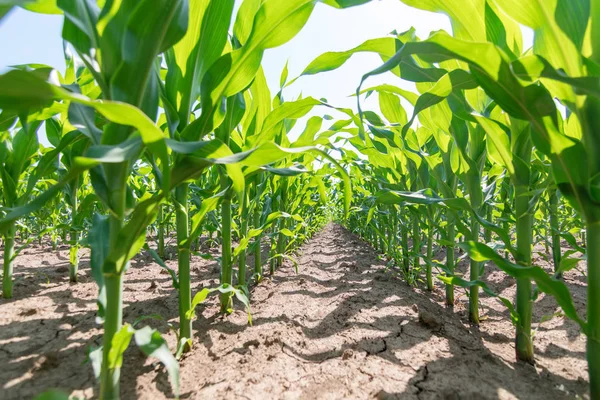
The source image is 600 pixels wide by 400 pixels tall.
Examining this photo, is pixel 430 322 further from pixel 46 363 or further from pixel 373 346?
pixel 46 363

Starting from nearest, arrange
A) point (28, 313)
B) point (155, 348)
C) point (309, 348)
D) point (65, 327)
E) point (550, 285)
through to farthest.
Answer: point (155, 348) < point (550, 285) < point (309, 348) < point (65, 327) < point (28, 313)

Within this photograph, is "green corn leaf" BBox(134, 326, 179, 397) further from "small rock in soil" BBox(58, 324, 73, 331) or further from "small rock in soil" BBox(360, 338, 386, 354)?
"small rock in soil" BBox(58, 324, 73, 331)

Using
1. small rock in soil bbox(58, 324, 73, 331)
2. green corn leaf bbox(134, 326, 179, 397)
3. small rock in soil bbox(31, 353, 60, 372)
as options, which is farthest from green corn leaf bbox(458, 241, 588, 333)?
small rock in soil bbox(58, 324, 73, 331)

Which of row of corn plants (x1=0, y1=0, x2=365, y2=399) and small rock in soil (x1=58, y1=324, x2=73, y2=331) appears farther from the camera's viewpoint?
small rock in soil (x1=58, y1=324, x2=73, y2=331)

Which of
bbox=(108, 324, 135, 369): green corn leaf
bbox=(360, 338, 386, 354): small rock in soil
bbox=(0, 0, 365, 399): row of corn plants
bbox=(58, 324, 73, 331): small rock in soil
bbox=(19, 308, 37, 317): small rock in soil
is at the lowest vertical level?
bbox=(360, 338, 386, 354): small rock in soil

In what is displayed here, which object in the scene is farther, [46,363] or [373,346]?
[373,346]

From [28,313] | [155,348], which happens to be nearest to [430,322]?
[155,348]

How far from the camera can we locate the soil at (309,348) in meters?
0.94

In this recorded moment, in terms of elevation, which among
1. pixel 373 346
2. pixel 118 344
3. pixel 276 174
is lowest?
pixel 373 346

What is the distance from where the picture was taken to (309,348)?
49.0 inches

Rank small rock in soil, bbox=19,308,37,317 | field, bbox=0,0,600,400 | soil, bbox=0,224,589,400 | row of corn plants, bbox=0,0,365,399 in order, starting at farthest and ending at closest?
small rock in soil, bbox=19,308,37,317, soil, bbox=0,224,589,400, field, bbox=0,0,600,400, row of corn plants, bbox=0,0,365,399

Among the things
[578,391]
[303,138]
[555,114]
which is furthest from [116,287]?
[303,138]

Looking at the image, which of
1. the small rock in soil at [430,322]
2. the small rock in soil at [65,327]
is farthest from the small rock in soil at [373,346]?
the small rock in soil at [65,327]

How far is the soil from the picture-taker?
940mm
